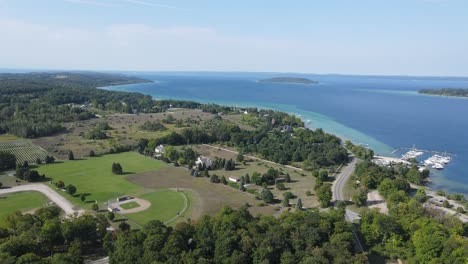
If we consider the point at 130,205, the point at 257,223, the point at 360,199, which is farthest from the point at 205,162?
the point at 257,223

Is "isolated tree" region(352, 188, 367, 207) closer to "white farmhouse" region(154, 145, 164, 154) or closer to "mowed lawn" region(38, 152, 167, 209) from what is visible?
"mowed lawn" region(38, 152, 167, 209)

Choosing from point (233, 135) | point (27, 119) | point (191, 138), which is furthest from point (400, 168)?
point (27, 119)

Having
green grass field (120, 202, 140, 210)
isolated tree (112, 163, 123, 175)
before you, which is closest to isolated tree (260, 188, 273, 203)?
green grass field (120, 202, 140, 210)

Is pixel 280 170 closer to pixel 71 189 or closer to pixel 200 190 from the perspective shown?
pixel 200 190

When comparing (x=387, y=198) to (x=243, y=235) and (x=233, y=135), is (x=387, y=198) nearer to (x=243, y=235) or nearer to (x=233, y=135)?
(x=243, y=235)

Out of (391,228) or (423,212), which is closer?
(391,228)

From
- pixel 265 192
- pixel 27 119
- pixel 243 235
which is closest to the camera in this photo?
pixel 243 235

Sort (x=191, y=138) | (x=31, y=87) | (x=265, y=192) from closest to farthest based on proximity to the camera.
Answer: (x=265, y=192), (x=191, y=138), (x=31, y=87)
